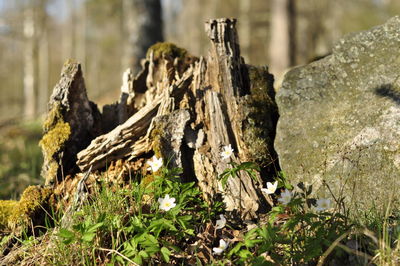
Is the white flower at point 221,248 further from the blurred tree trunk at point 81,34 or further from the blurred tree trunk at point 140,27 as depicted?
the blurred tree trunk at point 81,34

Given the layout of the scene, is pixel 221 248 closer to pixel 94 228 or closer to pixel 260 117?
pixel 94 228

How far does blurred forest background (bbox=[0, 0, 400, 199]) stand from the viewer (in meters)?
7.70

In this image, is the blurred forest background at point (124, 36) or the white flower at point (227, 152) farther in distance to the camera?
the blurred forest background at point (124, 36)

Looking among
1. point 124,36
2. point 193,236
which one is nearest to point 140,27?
point 124,36

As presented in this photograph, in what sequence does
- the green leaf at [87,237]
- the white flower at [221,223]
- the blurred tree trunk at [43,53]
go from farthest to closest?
the blurred tree trunk at [43,53] → the white flower at [221,223] → the green leaf at [87,237]

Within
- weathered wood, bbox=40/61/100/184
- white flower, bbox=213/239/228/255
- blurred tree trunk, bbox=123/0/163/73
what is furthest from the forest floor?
blurred tree trunk, bbox=123/0/163/73

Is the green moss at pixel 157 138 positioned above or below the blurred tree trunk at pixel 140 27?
below

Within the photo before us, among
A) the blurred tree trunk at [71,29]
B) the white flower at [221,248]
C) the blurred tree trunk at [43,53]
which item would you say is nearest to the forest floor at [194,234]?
the white flower at [221,248]

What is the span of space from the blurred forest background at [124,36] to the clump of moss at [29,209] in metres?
Result: 1.16

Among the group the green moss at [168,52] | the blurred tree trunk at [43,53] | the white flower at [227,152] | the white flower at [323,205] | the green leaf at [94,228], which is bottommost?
the white flower at [323,205]

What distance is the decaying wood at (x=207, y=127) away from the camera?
3051 mm

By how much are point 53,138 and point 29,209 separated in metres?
0.64

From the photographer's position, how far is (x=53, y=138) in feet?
11.2

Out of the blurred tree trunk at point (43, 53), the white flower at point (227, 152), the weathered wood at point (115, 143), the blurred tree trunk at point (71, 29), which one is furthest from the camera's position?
the blurred tree trunk at point (71, 29)
